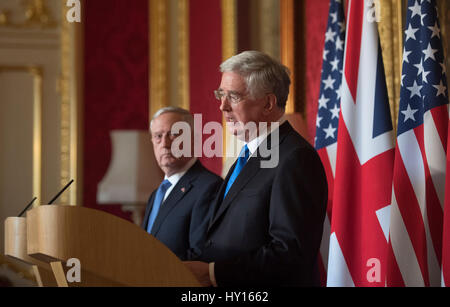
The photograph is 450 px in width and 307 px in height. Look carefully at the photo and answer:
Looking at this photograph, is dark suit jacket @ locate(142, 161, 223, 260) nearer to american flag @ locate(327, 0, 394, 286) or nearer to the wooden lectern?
american flag @ locate(327, 0, 394, 286)

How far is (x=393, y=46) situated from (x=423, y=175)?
94 centimetres

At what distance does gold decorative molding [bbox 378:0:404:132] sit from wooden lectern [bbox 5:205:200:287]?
6.16ft

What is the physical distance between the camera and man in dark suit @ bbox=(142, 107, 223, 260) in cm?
272

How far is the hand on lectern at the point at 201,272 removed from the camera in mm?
1864

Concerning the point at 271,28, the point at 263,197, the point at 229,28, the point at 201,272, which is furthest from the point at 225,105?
the point at 229,28

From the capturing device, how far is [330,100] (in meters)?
3.38

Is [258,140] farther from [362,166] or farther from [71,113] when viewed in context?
[71,113]

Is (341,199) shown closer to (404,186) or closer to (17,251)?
(404,186)

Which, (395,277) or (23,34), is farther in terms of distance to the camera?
(23,34)

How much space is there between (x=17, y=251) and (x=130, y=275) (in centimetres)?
74

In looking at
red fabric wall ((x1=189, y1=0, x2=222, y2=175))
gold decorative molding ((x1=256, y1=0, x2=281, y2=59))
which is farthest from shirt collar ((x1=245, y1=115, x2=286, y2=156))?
red fabric wall ((x1=189, y1=0, x2=222, y2=175))

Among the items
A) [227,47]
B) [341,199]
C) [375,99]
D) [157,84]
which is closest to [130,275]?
[341,199]

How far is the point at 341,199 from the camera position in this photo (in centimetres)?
278

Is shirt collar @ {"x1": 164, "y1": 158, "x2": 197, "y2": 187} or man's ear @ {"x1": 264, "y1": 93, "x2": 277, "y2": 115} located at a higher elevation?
man's ear @ {"x1": 264, "y1": 93, "x2": 277, "y2": 115}
